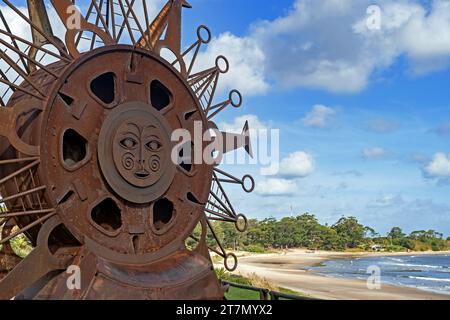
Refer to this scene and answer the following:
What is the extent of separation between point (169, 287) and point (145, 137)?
1.72 meters

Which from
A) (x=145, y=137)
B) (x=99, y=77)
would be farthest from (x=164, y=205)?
(x=99, y=77)

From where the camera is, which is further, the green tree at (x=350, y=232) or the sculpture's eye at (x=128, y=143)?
the green tree at (x=350, y=232)

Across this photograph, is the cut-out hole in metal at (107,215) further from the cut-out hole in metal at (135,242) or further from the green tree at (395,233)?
the green tree at (395,233)

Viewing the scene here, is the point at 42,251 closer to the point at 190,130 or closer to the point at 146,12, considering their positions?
the point at 190,130

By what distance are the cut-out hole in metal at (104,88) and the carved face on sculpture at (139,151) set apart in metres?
0.70

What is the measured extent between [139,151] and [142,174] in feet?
0.87

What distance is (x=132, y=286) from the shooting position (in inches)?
206

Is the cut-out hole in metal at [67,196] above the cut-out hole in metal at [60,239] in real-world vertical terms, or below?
above

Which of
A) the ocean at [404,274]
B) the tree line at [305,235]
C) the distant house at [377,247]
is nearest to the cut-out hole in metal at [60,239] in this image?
the ocean at [404,274]

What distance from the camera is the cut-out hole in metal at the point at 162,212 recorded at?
646 centimetres

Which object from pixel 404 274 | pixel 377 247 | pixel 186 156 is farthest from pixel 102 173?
pixel 377 247

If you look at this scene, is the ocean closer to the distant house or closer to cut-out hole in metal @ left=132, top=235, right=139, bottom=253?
cut-out hole in metal @ left=132, top=235, right=139, bottom=253

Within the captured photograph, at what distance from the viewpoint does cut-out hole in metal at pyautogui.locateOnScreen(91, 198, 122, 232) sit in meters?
5.86

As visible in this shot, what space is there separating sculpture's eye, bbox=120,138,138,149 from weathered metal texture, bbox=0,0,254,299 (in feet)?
0.04
